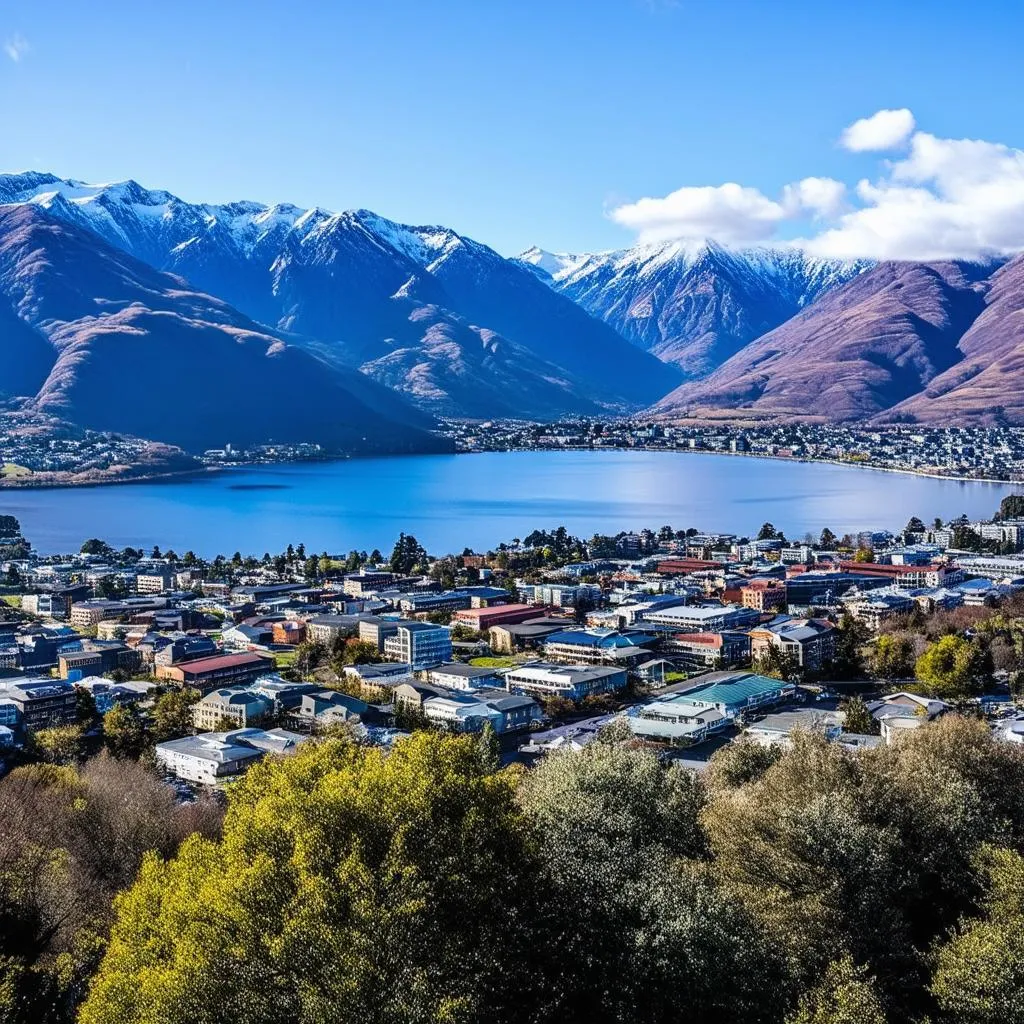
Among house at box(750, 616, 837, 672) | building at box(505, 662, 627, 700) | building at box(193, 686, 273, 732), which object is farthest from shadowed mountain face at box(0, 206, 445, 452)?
building at box(193, 686, 273, 732)

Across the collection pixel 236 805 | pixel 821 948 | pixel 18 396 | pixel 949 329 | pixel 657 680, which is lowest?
pixel 657 680

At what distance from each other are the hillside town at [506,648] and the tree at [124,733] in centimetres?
3

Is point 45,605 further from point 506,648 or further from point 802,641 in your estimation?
point 802,641

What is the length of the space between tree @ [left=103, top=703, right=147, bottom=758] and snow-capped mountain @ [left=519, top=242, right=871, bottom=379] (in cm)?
14471

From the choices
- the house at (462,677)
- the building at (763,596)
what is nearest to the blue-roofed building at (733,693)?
the house at (462,677)

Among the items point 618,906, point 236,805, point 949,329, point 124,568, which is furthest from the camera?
point 949,329

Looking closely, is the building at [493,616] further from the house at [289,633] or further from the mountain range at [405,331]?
the mountain range at [405,331]

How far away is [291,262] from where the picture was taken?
141375 mm

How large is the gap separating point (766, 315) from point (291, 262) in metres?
74.5

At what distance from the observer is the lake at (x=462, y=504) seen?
37.3 meters

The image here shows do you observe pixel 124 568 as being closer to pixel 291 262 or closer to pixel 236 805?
pixel 236 805

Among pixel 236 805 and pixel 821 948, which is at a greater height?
pixel 236 805

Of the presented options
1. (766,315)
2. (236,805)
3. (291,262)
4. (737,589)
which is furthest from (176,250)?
(236,805)

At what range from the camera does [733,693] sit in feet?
49.8
